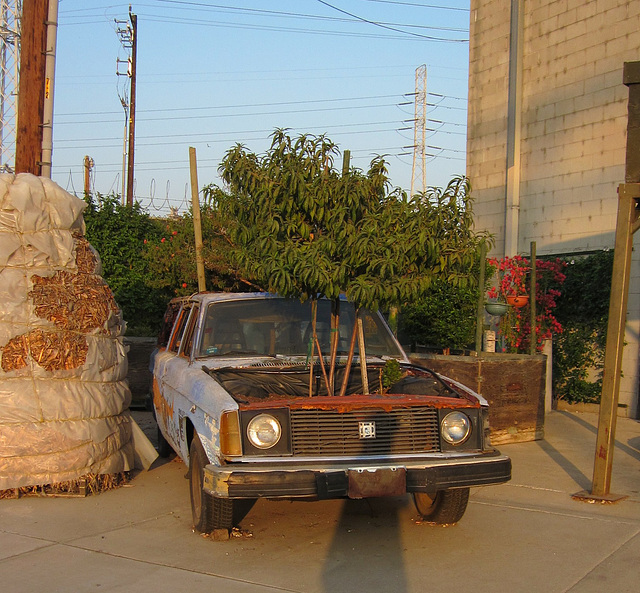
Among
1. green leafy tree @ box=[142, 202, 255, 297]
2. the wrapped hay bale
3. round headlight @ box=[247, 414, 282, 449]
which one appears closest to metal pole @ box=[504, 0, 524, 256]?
green leafy tree @ box=[142, 202, 255, 297]

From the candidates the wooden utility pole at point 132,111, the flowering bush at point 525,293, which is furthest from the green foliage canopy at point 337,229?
the wooden utility pole at point 132,111

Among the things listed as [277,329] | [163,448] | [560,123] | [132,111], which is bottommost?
[163,448]

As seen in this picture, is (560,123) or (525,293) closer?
(525,293)

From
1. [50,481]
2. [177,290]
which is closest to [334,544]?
[50,481]

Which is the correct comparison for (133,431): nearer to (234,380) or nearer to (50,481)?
(50,481)

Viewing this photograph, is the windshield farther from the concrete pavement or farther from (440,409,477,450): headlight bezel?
(440,409,477,450): headlight bezel

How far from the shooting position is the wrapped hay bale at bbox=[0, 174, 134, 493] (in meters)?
6.35

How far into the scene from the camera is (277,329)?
6969mm

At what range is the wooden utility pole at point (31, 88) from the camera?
27.2 feet

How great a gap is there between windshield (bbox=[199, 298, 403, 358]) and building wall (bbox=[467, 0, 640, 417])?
5.76 m

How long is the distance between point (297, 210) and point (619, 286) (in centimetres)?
280

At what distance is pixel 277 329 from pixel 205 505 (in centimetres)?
208

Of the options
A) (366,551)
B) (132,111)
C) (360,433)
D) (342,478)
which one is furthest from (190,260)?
(132,111)

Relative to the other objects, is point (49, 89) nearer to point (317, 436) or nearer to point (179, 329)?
point (179, 329)
